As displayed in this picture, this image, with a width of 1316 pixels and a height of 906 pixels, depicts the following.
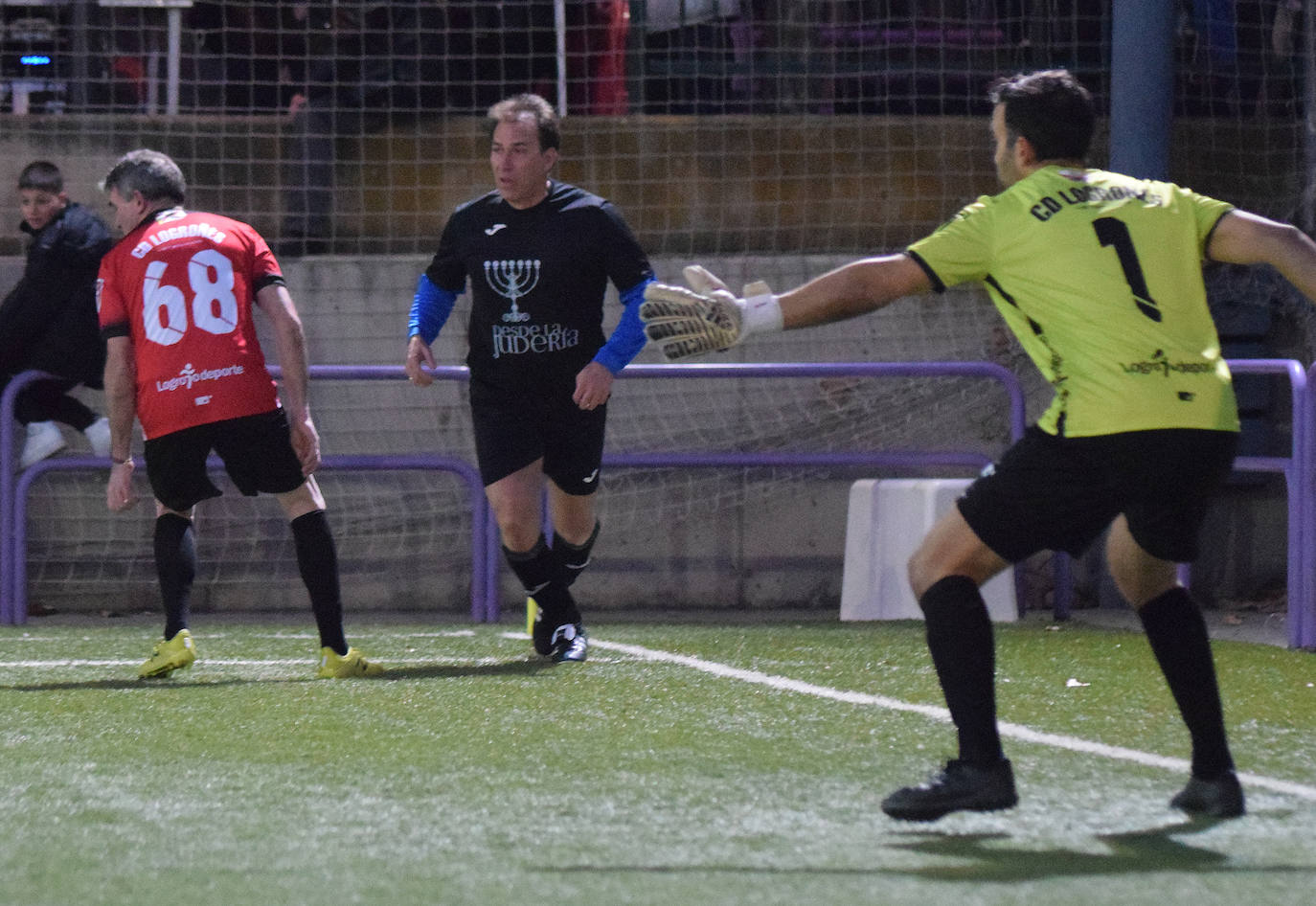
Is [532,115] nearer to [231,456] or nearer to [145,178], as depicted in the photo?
[145,178]

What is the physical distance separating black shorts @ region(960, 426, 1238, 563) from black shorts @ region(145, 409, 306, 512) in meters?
2.81

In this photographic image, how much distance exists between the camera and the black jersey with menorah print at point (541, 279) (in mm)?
6285

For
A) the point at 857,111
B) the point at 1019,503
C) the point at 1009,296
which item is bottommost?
the point at 1019,503

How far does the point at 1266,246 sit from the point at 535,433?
10.1 feet

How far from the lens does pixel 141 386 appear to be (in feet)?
19.7

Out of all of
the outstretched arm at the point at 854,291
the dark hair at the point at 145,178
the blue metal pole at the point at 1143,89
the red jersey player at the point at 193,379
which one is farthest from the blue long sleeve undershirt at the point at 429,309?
the blue metal pole at the point at 1143,89

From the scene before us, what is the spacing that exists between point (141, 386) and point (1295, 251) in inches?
142

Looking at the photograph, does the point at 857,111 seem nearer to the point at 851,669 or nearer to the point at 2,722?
the point at 851,669

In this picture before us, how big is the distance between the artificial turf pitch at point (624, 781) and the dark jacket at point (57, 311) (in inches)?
79.8

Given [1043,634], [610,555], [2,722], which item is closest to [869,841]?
[2,722]

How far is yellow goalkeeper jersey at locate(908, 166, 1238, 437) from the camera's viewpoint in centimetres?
368

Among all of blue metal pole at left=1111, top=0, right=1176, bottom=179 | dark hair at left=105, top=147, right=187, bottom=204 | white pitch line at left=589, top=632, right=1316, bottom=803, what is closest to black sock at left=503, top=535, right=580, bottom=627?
white pitch line at left=589, top=632, right=1316, bottom=803

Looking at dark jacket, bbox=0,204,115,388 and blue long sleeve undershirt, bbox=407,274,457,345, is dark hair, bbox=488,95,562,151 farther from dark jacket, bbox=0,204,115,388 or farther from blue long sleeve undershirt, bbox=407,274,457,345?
dark jacket, bbox=0,204,115,388

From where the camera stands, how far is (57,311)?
8.45 m
